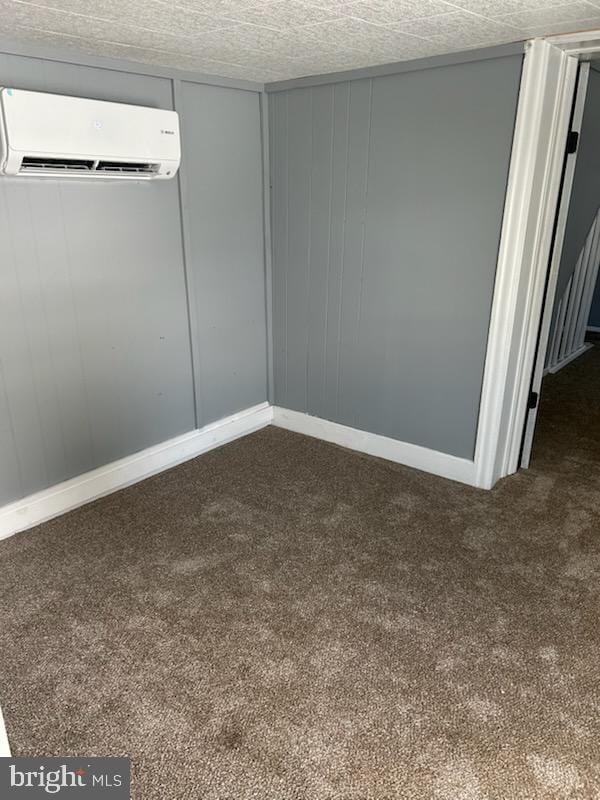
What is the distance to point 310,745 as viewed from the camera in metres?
1.66

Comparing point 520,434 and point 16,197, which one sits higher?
point 16,197

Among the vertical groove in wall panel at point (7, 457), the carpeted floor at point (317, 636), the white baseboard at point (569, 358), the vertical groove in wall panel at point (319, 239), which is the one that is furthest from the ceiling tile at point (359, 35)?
the white baseboard at point (569, 358)

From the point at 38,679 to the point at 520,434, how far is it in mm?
2461

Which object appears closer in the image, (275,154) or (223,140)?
(223,140)

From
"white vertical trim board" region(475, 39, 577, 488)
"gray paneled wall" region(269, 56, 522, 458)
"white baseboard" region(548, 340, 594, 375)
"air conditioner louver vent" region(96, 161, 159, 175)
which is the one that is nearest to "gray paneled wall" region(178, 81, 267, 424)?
"gray paneled wall" region(269, 56, 522, 458)

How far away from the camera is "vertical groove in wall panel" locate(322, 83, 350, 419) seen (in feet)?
10.0

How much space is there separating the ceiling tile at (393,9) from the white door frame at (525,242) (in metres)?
0.68

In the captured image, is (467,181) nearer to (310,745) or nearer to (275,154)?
(275,154)

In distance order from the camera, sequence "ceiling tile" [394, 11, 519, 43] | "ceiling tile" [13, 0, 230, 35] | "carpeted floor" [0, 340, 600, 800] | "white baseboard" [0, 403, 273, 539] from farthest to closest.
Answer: "white baseboard" [0, 403, 273, 539] → "ceiling tile" [394, 11, 519, 43] → "ceiling tile" [13, 0, 230, 35] → "carpeted floor" [0, 340, 600, 800]

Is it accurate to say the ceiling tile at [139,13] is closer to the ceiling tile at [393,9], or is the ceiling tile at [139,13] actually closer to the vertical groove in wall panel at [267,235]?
the ceiling tile at [393,9]

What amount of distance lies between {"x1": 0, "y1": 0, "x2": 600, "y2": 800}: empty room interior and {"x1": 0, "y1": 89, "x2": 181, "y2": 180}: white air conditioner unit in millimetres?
13

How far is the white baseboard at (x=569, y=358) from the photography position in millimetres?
4996

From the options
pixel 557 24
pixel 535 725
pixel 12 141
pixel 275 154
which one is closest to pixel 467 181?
pixel 557 24

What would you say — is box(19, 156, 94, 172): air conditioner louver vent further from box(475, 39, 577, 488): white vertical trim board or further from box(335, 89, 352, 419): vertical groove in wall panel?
box(475, 39, 577, 488): white vertical trim board
